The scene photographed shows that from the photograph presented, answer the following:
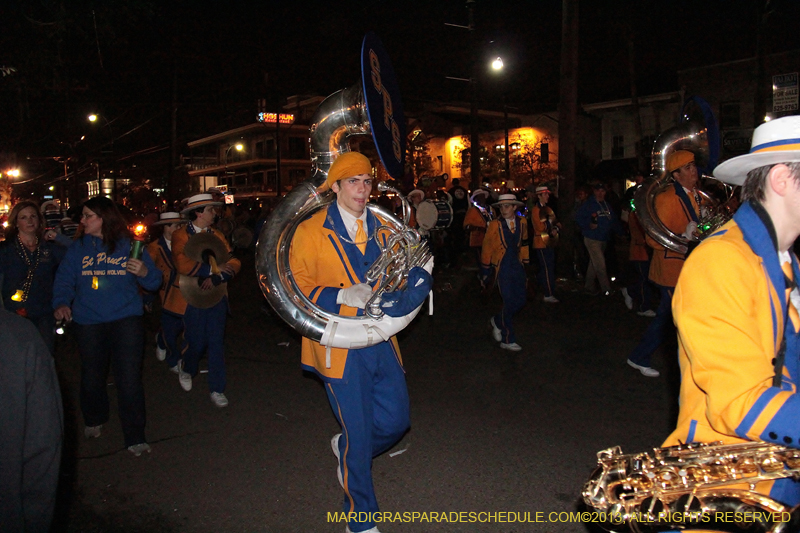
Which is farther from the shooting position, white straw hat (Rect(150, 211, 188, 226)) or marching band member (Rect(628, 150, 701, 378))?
white straw hat (Rect(150, 211, 188, 226))

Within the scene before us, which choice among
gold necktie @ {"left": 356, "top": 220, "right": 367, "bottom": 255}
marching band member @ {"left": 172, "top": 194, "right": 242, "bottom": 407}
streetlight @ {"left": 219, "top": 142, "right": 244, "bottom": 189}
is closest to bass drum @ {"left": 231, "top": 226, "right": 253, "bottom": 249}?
marching band member @ {"left": 172, "top": 194, "right": 242, "bottom": 407}

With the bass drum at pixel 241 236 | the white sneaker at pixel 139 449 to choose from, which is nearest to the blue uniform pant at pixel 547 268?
the white sneaker at pixel 139 449

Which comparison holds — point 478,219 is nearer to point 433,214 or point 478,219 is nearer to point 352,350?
point 433,214

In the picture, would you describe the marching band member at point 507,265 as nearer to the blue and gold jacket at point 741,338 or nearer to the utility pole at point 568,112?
the blue and gold jacket at point 741,338

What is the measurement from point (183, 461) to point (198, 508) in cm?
82

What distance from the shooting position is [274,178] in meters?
65.3

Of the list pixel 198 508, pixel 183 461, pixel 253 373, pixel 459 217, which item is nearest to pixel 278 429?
pixel 183 461

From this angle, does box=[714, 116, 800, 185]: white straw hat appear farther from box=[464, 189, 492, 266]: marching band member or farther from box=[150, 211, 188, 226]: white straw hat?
box=[464, 189, 492, 266]: marching band member

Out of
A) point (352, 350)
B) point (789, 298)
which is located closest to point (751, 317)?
point (789, 298)

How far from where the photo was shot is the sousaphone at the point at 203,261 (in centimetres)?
563

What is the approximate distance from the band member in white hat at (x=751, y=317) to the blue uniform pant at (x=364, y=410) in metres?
1.78

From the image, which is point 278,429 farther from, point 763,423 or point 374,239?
point 763,423

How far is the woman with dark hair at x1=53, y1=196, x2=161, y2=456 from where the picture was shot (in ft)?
15.0

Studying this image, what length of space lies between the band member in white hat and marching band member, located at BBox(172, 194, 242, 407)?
4712mm
